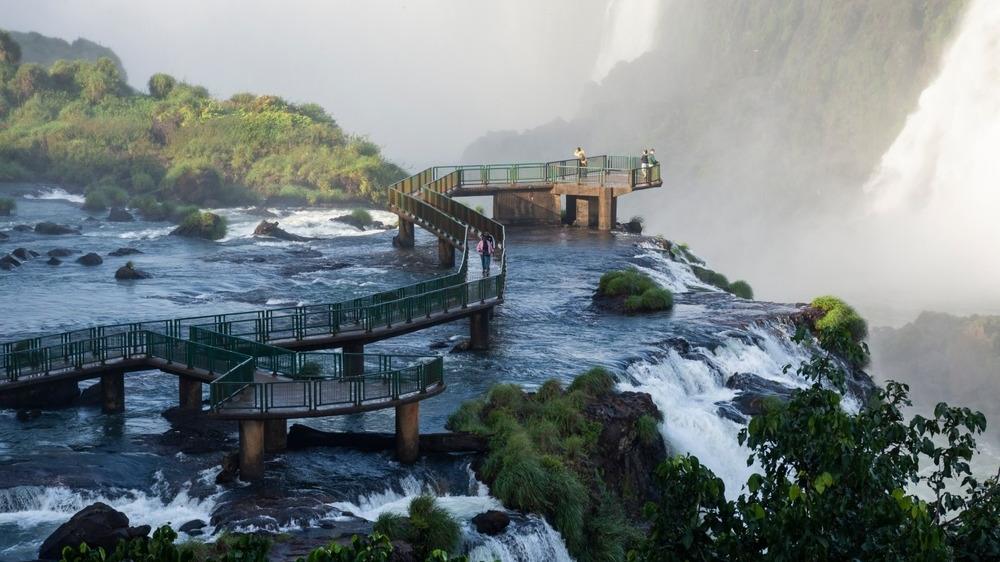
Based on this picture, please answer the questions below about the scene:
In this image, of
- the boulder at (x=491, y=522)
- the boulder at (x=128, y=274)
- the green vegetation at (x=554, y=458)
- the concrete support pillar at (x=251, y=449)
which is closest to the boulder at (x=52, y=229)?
the boulder at (x=128, y=274)

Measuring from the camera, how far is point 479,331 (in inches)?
1706

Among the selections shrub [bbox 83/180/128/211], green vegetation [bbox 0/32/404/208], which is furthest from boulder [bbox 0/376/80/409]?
shrub [bbox 83/180/128/211]

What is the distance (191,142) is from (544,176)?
4306 centimetres

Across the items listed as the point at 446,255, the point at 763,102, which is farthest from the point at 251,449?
the point at 763,102

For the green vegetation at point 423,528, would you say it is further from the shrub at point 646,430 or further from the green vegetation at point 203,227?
the green vegetation at point 203,227

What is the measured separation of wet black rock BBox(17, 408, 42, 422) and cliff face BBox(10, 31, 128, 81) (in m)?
133

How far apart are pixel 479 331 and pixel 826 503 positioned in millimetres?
29072

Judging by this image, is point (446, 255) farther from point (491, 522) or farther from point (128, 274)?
point (491, 522)

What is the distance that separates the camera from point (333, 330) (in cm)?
3703

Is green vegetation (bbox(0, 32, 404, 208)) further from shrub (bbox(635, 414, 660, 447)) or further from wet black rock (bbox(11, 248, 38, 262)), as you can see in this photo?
shrub (bbox(635, 414, 660, 447))

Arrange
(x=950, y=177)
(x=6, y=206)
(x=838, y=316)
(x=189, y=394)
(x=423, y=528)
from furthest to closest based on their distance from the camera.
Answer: (x=950, y=177) → (x=6, y=206) → (x=838, y=316) → (x=189, y=394) → (x=423, y=528)

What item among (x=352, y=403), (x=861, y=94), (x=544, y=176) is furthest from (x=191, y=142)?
(x=352, y=403)

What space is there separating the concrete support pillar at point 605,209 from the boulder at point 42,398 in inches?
1568

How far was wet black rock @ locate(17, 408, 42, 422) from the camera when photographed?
34.8 metres
